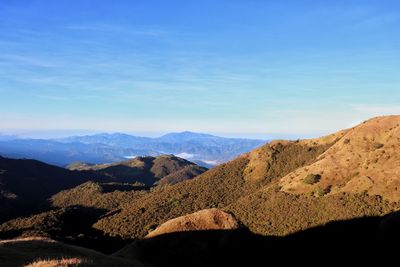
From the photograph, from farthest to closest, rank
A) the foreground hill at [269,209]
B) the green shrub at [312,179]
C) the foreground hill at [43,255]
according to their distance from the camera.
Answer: the green shrub at [312,179] → the foreground hill at [269,209] → the foreground hill at [43,255]

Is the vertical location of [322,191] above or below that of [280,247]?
above

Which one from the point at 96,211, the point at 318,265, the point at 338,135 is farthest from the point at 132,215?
the point at 338,135

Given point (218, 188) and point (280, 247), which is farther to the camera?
point (218, 188)

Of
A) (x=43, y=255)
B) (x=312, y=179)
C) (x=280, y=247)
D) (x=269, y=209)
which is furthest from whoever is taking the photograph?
(x=312, y=179)

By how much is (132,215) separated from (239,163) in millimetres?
42948

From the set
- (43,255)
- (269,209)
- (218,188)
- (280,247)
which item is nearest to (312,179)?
(269,209)

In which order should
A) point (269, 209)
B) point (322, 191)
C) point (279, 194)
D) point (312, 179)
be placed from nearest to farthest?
1. point (322, 191)
2. point (269, 209)
3. point (312, 179)
4. point (279, 194)

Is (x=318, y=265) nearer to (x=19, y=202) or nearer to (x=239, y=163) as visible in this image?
(x=239, y=163)

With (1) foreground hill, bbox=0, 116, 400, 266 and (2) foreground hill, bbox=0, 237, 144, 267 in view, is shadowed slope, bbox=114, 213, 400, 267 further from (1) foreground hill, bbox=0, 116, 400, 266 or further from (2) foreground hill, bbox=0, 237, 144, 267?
(2) foreground hill, bbox=0, 237, 144, 267

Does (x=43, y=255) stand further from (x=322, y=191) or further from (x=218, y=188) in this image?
(x=218, y=188)

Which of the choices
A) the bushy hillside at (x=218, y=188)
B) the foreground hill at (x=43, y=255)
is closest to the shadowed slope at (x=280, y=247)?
the foreground hill at (x=43, y=255)

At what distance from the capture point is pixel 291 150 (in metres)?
126

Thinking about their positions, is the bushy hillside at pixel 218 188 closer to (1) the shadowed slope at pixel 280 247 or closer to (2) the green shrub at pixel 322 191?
(2) the green shrub at pixel 322 191

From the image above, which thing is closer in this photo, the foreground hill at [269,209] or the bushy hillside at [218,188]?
the foreground hill at [269,209]
